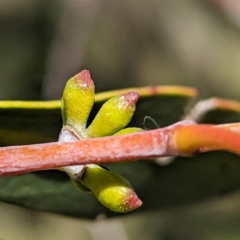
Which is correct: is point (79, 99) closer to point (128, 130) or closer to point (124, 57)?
point (128, 130)

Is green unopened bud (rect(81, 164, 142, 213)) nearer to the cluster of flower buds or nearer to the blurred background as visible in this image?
the cluster of flower buds

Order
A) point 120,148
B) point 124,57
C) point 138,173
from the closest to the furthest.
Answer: point 120,148 < point 138,173 < point 124,57

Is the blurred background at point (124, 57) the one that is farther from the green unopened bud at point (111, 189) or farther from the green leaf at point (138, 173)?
the green unopened bud at point (111, 189)

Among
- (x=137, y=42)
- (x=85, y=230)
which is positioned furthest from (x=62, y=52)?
(x=85, y=230)

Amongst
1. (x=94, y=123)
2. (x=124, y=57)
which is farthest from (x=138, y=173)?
(x=124, y=57)

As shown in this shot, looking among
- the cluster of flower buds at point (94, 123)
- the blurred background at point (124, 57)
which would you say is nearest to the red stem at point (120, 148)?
the cluster of flower buds at point (94, 123)

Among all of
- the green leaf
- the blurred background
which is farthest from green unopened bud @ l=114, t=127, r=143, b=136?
the blurred background

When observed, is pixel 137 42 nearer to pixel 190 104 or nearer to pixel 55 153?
pixel 190 104

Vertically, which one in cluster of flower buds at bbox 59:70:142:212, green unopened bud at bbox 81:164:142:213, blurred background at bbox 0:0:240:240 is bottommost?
blurred background at bbox 0:0:240:240
